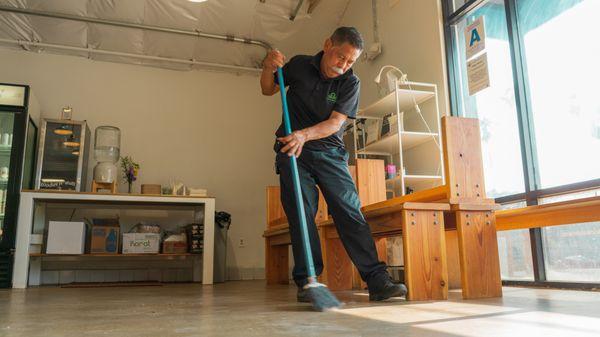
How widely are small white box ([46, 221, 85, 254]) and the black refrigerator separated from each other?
0.27m

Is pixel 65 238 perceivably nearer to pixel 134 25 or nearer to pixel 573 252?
pixel 134 25

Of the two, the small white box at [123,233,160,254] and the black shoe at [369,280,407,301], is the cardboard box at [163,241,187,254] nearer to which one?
the small white box at [123,233,160,254]

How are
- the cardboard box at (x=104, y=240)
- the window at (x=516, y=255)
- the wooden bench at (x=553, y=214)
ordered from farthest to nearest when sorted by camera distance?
the cardboard box at (x=104, y=240), the window at (x=516, y=255), the wooden bench at (x=553, y=214)

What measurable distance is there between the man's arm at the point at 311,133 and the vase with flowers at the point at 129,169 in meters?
3.23

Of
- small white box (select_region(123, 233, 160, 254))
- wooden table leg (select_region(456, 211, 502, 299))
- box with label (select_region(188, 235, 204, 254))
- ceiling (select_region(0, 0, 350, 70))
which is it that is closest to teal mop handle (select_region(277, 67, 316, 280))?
wooden table leg (select_region(456, 211, 502, 299))

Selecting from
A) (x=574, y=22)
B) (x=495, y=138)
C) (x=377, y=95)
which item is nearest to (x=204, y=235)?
(x=377, y=95)

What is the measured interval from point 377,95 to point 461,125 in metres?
2.58

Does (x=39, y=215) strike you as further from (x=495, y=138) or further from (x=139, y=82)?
(x=495, y=138)

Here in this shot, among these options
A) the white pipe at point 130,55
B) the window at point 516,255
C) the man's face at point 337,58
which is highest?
the white pipe at point 130,55

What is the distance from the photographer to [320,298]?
1587mm

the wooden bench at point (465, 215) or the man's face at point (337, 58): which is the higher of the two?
the man's face at point (337, 58)

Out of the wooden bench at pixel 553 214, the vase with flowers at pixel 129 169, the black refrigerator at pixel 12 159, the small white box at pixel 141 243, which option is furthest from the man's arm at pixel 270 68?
the vase with flowers at pixel 129 169

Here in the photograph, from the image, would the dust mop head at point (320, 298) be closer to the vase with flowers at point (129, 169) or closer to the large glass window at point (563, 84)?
the large glass window at point (563, 84)

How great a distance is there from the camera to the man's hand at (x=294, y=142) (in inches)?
73.0
